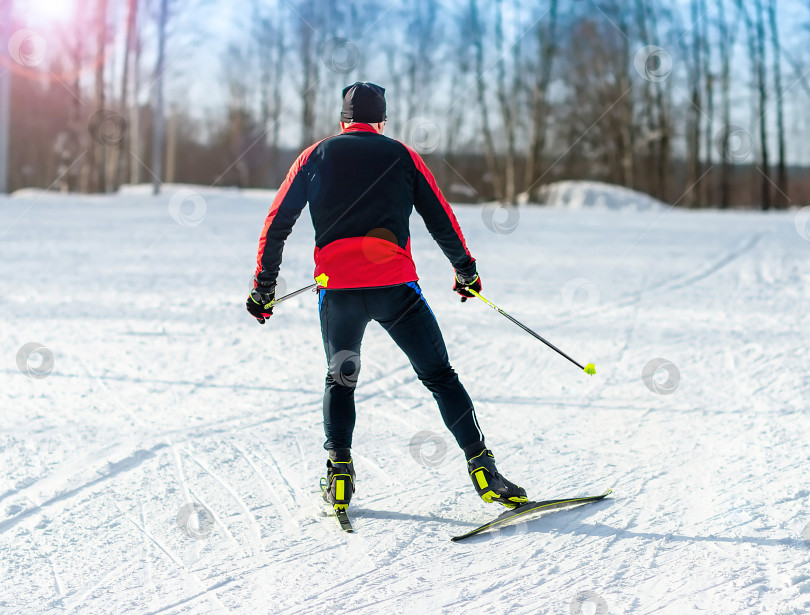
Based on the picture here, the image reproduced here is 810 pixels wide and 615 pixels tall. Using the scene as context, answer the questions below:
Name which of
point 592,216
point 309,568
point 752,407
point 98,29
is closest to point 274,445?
point 309,568

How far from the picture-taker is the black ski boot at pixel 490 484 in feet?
11.5

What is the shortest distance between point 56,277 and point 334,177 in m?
7.38

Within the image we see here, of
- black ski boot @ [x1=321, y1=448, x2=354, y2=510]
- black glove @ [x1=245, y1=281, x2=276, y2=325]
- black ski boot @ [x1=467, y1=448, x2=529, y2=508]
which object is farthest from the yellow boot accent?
black glove @ [x1=245, y1=281, x2=276, y2=325]

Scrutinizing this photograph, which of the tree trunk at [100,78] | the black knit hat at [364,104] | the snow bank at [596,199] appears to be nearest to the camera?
the black knit hat at [364,104]

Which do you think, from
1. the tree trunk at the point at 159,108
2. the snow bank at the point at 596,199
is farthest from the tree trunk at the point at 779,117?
the tree trunk at the point at 159,108

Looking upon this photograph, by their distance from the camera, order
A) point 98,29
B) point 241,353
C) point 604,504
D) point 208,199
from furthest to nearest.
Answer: point 98,29, point 208,199, point 241,353, point 604,504

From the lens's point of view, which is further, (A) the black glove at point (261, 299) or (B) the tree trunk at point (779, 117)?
(B) the tree trunk at point (779, 117)

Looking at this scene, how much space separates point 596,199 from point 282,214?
2202 cm

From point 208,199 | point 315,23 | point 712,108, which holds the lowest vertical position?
point 208,199

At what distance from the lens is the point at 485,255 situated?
1226cm

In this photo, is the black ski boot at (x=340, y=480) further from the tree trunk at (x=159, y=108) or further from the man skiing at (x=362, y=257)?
the tree trunk at (x=159, y=108)

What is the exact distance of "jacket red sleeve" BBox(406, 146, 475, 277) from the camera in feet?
11.4

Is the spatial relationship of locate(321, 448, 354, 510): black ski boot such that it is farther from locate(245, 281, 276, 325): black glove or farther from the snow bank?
the snow bank

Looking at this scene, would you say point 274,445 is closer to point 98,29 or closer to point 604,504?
point 604,504
